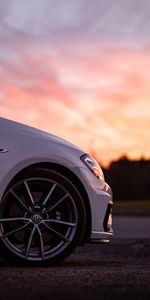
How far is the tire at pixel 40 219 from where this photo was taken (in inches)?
270

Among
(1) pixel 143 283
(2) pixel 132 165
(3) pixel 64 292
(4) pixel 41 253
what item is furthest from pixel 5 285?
(2) pixel 132 165

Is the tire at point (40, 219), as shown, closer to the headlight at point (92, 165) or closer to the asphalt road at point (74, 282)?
the asphalt road at point (74, 282)

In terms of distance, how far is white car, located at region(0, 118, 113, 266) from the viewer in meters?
6.85

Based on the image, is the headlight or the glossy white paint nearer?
the glossy white paint

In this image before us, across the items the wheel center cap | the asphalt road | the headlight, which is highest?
the headlight

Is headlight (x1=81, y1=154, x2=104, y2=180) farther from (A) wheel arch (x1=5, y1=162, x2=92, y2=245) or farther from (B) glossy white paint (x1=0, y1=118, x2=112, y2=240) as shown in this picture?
(A) wheel arch (x1=5, y1=162, x2=92, y2=245)

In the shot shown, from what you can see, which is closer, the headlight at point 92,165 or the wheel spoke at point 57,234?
the wheel spoke at point 57,234

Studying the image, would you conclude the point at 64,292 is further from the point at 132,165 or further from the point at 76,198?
the point at 132,165

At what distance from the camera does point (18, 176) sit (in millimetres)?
6941

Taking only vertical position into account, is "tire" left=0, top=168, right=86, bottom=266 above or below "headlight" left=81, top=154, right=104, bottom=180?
below

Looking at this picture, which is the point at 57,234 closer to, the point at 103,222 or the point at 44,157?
the point at 103,222

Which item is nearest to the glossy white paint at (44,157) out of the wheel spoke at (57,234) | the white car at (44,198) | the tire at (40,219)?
the white car at (44,198)

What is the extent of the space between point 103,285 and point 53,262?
1628mm

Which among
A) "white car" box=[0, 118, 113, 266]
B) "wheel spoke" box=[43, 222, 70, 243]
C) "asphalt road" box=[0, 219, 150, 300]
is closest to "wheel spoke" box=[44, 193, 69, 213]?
"white car" box=[0, 118, 113, 266]
